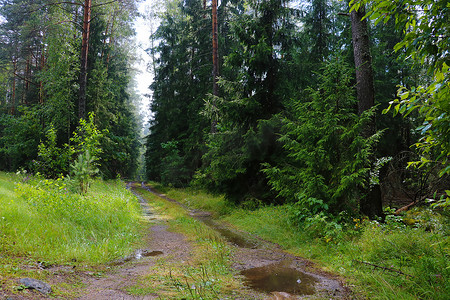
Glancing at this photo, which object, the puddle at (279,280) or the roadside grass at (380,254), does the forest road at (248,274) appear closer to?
the puddle at (279,280)

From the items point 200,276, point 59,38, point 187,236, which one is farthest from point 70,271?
point 59,38

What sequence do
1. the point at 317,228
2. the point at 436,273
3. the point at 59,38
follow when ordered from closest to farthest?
the point at 436,273 → the point at 317,228 → the point at 59,38

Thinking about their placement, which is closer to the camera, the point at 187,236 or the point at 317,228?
the point at 317,228

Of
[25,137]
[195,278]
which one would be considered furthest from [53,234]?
[25,137]

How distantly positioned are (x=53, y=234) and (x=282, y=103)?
9.47 meters

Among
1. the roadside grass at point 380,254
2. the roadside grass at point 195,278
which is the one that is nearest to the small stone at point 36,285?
the roadside grass at point 195,278

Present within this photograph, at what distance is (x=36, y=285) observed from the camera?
3.32 metres

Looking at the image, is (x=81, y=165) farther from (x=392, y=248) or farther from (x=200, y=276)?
(x=392, y=248)

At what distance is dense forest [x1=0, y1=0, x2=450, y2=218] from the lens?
376 centimetres

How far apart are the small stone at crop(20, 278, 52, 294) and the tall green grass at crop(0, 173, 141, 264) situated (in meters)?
1.13

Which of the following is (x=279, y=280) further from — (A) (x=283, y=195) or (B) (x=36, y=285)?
(A) (x=283, y=195)

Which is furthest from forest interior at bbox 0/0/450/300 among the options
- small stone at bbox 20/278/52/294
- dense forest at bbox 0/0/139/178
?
dense forest at bbox 0/0/139/178

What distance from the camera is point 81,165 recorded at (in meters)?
9.50

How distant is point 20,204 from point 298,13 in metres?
13.0
